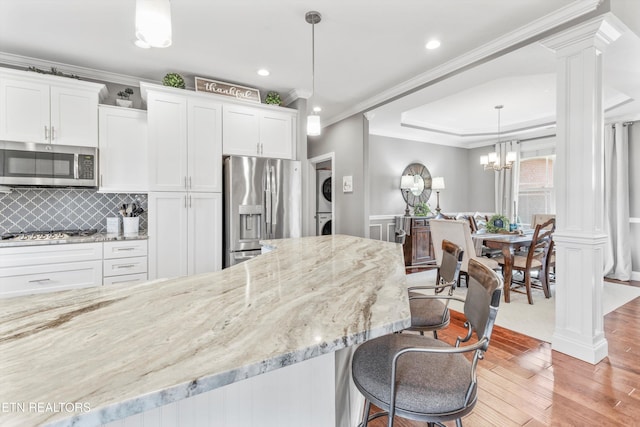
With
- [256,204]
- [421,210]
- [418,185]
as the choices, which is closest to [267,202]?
[256,204]

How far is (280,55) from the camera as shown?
9.77 ft

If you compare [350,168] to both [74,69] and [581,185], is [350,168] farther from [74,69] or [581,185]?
[74,69]

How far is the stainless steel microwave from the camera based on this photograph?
2.71m

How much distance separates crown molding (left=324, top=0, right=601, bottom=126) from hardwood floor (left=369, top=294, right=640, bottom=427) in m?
2.59

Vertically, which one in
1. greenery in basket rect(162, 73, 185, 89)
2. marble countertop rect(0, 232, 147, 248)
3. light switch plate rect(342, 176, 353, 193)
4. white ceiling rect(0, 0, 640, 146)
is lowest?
marble countertop rect(0, 232, 147, 248)

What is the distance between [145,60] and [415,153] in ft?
16.8

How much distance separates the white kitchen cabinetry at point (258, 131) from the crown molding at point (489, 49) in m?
1.28

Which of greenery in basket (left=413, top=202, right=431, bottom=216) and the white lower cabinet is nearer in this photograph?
the white lower cabinet

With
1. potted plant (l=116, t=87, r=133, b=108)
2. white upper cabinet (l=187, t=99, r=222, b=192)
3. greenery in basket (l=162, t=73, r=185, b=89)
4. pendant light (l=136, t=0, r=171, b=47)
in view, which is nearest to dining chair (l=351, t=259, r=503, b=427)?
pendant light (l=136, t=0, r=171, b=47)

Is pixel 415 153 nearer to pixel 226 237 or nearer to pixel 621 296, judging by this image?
pixel 621 296

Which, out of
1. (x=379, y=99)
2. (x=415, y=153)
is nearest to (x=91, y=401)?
(x=379, y=99)

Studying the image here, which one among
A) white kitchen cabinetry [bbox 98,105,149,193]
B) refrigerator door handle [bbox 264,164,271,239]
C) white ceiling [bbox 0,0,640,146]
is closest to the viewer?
white ceiling [bbox 0,0,640,146]

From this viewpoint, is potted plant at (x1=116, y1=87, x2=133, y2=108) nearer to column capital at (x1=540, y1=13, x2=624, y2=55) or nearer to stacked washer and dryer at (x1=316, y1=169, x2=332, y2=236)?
stacked washer and dryer at (x1=316, y1=169, x2=332, y2=236)

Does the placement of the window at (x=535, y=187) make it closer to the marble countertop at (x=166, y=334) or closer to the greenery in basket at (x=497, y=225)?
the greenery in basket at (x=497, y=225)
